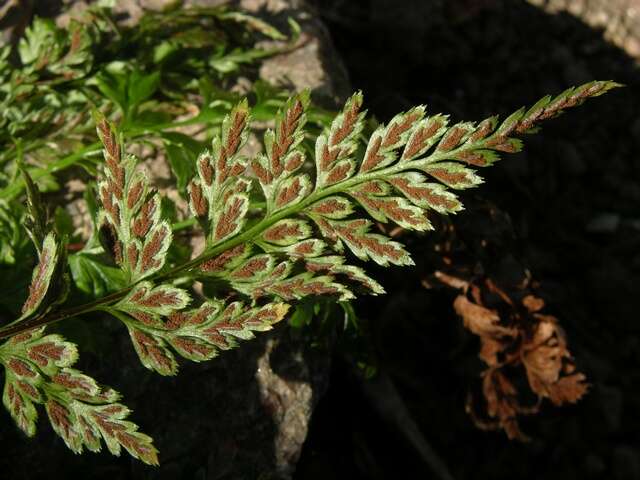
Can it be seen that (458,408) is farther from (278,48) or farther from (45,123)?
(45,123)

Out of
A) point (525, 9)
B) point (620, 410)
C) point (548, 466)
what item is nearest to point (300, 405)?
point (548, 466)

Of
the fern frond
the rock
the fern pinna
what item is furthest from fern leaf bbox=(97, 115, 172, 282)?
the rock

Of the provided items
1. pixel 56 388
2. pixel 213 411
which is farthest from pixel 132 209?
pixel 213 411

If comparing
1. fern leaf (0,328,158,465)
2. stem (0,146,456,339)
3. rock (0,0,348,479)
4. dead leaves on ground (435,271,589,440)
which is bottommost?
rock (0,0,348,479)

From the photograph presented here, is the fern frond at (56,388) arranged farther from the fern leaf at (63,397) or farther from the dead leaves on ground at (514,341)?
the dead leaves on ground at (514,341)

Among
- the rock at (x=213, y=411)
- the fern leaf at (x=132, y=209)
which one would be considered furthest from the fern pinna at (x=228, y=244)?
the rock at (x=213, y=411)

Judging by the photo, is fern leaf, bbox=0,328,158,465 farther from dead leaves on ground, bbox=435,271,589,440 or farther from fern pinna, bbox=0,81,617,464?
dead leaves on ground, bbox=435,271,589,440

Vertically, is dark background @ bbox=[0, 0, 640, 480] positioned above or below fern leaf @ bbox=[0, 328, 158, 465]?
below
